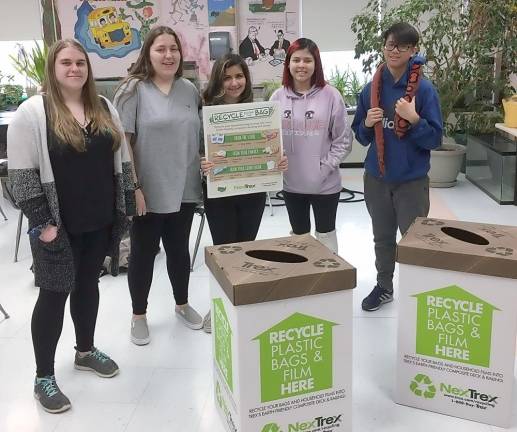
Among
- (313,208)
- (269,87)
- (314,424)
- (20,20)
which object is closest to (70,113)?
(313,208)

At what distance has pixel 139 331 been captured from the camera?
2678mm

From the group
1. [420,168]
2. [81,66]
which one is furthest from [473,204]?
[81,66]

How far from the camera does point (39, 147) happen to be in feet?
6.28

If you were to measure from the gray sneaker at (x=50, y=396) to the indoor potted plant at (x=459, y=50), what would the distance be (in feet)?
13.3

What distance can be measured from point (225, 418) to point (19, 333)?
52.2 inches

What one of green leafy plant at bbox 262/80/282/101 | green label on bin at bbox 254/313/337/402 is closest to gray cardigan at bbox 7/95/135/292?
green label on bin at bbox 254/313/337/402

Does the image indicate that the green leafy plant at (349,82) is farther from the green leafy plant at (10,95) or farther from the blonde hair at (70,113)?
the blonde hair at (70,113)

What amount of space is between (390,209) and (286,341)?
1162 mm

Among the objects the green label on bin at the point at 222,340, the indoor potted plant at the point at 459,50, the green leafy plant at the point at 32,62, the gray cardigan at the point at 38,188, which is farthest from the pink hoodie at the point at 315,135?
the green leafy plant at the point at 32,62

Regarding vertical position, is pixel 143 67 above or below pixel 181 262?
above

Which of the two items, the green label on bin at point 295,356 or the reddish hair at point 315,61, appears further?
the reddish hair at point 315,61

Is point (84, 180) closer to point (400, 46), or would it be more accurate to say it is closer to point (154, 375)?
point (154, 375)

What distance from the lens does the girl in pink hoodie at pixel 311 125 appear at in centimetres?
255

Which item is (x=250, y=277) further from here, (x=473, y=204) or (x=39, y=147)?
(x=473, y=204)
